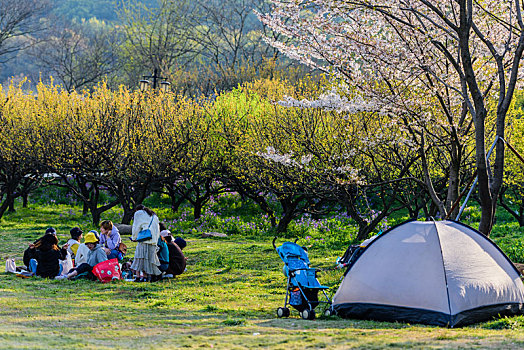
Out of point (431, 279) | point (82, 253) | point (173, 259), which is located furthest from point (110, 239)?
point (431, 279)

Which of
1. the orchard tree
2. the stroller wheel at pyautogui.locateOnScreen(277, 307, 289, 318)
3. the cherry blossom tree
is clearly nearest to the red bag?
the stroller wheel at pyautogui.locateOnScreen(277, 307, 289, 318)

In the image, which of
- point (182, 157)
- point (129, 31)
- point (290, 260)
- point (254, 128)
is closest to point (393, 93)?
point (290, 260)

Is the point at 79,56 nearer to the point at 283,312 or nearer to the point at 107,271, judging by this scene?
the point at 107,271

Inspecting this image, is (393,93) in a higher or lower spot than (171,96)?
lower

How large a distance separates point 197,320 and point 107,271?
4.67 metres

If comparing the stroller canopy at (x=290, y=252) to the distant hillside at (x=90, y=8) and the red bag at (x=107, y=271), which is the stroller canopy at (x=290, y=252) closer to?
the red bag at (x=107, y=271)

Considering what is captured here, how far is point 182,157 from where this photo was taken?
22984 mm

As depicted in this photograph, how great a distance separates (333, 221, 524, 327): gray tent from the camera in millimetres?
8133

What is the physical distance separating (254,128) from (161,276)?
9.40 metres

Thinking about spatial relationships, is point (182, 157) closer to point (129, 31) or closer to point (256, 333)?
point (256, 333)

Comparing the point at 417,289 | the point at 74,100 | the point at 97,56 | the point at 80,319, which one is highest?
the point at 97,56

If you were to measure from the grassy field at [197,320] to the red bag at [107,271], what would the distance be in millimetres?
279

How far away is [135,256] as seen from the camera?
12.6 metres

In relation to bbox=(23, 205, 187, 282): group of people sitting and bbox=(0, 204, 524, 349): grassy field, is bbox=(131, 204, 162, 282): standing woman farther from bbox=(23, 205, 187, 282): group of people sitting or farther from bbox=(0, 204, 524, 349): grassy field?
bbox=(0, 204, 524, 349): grassy field
